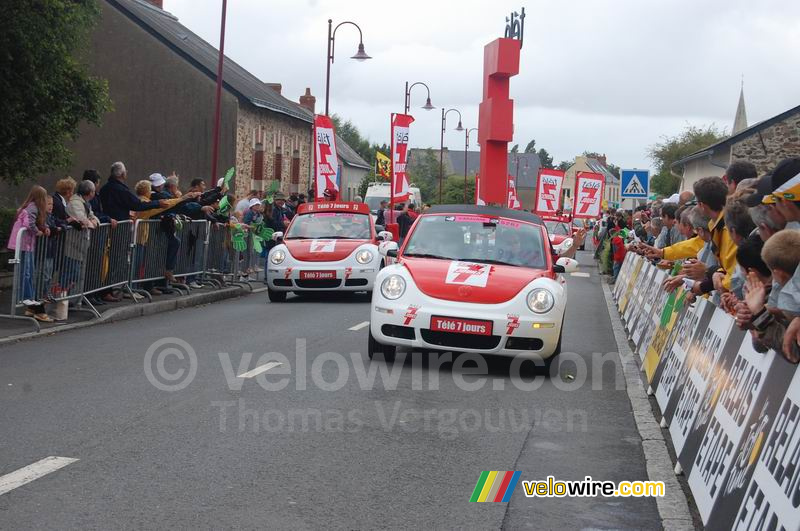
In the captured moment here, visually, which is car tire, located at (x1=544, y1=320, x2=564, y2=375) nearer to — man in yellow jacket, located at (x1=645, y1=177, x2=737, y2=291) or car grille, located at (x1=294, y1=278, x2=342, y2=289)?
man in yellow jacket, located at (x1=645, y1=177, x2=737, y2=291)

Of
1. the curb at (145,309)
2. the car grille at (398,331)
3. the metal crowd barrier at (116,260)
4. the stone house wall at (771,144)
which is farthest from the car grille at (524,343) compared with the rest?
the stone house wall at (771,144)

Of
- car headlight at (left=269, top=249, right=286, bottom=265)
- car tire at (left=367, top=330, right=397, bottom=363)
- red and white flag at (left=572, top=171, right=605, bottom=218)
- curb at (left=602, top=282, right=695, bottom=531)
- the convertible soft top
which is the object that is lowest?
curb at (left=602, top=282, right=695, bottom=531)

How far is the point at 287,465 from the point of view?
6.21 meters

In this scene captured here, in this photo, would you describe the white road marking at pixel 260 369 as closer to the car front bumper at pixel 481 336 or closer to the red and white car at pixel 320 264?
the car front bumper at pixel 481 336

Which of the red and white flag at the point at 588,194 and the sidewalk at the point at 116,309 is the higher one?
the red and white flag at the point at 588,194

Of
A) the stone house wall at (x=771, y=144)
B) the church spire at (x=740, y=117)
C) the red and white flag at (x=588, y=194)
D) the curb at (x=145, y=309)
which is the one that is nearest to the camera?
the curb at (x=145, y=309)

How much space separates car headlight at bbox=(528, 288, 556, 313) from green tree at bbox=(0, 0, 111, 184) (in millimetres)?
11929

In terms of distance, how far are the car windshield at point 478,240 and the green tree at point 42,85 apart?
10080 mm

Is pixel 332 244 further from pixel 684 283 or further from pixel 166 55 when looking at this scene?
pixel 166 55

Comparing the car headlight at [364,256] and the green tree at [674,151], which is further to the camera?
the green tree at [674,151]

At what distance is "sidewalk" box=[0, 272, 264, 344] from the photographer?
12.5 metres

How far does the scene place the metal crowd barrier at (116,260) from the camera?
12.7 meters

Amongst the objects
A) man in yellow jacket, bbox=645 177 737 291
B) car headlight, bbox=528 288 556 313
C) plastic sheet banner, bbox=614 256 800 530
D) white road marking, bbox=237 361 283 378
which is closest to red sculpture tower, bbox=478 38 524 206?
car headlight, bbox=528 288 556 313

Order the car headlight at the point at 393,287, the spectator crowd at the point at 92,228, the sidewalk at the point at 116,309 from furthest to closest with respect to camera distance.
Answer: the spectator crowd at the point at 92,228, the sidewalk at the point at 116,309, the car headlight at the point at 393,287
